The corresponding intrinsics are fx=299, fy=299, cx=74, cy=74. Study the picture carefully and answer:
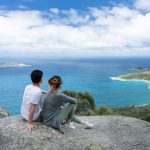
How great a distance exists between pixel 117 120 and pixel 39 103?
3.98m

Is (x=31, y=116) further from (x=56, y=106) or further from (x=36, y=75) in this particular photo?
(x=36, y=75)

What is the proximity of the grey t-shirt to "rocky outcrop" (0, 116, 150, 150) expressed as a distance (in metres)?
0.23

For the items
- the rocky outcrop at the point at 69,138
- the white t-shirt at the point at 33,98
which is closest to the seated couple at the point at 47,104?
the white t-shirt at the point at 33,98

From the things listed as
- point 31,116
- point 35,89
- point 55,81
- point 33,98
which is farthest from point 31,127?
point 55,81

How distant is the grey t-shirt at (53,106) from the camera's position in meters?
9.19

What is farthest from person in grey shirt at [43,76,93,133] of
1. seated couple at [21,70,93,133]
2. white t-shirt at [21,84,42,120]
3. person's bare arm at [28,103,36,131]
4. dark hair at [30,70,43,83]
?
person's bare arm at [28,103,36,131]

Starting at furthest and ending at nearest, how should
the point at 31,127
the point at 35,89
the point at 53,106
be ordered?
the point at 53,106 → the point at 31,127 → the point at 35,89

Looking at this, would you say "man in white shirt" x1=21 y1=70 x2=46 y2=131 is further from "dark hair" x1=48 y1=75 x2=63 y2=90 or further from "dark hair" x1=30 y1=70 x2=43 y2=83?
"dark hair" x1=48 y1=75 x2=63 y2=90

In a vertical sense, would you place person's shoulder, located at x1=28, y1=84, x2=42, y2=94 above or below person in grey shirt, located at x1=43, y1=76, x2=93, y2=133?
above

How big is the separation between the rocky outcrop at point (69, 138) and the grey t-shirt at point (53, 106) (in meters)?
0.23

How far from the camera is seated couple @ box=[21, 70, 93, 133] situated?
8961 millimetres

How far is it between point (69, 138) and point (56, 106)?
1.10 metres

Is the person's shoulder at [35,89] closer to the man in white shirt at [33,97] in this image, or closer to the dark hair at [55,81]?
the man in white shirt at [33,97]

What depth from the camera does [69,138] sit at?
9.44 meters
